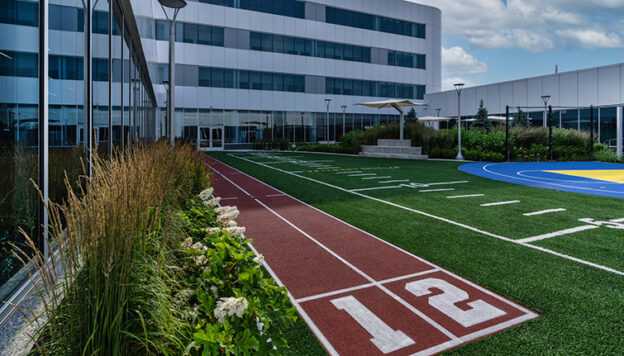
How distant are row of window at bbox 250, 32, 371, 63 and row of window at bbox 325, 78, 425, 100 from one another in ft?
9.17

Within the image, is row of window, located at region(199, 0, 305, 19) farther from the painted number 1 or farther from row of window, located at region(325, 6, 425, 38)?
the painted number 1

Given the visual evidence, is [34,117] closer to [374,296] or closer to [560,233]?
[374,296]

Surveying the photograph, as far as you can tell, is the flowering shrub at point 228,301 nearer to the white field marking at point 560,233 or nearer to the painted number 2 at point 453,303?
the painted number 2 at point 453,303

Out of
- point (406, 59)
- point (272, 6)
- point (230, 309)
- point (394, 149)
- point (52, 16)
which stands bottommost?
point (230, 309)

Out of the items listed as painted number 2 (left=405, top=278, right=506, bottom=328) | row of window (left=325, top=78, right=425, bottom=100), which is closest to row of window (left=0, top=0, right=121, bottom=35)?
painted number 2 (left=405, top=278, right=506, bottom=328)

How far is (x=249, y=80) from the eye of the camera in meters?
43.2

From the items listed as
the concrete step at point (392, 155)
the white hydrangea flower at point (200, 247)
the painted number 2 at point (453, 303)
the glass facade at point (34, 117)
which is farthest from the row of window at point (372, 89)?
the white hydrangea flower at point (200, 247)

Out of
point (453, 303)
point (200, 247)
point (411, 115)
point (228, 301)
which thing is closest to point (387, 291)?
point (453, 303)

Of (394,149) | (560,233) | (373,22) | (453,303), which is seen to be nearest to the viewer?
(453,303)

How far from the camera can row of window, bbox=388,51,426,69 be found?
169 feet

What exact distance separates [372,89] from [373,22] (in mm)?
8389

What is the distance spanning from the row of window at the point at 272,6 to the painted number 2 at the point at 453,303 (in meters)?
42.5

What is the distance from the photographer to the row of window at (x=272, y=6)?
137ft

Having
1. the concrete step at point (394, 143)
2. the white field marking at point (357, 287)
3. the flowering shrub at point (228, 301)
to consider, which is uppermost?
the concrete step at point (394, 143)
